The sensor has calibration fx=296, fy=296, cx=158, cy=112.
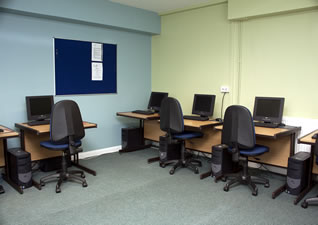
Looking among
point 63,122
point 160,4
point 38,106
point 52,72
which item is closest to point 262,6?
point 160,4

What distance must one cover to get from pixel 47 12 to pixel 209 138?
9.91 feet

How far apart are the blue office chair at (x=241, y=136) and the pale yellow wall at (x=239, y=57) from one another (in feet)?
3.48

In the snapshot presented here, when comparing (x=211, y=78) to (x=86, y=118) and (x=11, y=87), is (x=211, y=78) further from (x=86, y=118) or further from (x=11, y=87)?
(x=11, y=87)

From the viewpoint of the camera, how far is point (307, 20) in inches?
149

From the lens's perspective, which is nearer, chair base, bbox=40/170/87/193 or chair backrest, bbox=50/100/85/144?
chair backrest, bbox=50/100/85/144

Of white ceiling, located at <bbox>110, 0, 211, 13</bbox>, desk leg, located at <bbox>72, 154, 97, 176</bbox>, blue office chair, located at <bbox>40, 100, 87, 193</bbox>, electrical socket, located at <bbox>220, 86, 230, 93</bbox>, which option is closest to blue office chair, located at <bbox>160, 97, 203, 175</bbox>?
electrical socket, located at <bbox>220, 86, 230, 93</bbox>

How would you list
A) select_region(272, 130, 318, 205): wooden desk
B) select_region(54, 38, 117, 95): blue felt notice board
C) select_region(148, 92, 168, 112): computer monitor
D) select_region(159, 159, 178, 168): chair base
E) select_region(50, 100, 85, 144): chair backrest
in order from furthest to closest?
select_region(148, 92, 168, 112): computer monitor, select_region(54, 38, 117, 95): blue felt notice board, select_region(159, 159, 178, 168): chair base, select_region(50, 100, 85, 144): chair backrest, select_region(272, 130, 318, 205): wooden desk

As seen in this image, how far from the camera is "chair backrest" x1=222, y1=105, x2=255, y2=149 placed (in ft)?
10.8

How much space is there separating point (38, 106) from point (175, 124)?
1911mm

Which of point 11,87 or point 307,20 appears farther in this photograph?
point 11,87

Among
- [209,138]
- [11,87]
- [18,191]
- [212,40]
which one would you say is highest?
[212,40]

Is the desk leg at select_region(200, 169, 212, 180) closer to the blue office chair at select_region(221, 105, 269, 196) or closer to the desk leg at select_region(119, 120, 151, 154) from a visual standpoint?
the blue office chair at select_region(221, 105, 269, 196)

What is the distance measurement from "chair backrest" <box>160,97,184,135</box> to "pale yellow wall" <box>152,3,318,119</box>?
40.6 inches

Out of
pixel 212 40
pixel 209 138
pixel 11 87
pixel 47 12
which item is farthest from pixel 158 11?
pixel 11 87
